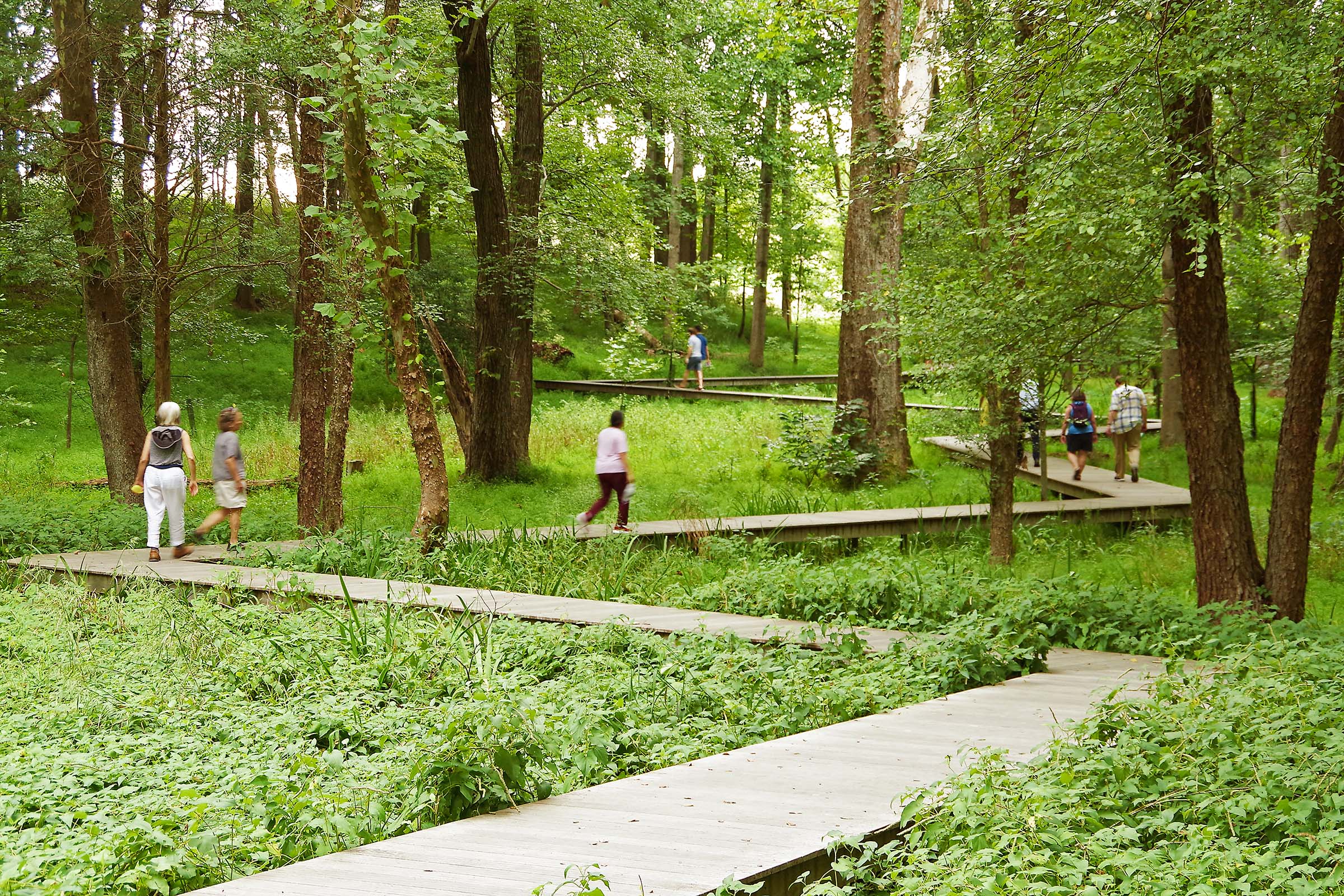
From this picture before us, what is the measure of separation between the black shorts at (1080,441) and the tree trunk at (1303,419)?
9087mm

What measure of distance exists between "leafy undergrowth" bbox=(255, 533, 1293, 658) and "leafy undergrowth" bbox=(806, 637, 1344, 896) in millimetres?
1402

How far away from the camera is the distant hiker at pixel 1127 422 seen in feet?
53.5

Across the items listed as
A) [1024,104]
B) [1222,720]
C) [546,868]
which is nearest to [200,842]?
[546,868]

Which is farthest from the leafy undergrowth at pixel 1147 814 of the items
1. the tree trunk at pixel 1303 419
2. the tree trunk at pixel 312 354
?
the tree trunk at pixel 312 354

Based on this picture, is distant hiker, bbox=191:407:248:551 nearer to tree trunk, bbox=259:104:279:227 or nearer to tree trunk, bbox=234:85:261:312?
tree trunk, bbox=234:85:261:312

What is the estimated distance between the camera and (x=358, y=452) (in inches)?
783

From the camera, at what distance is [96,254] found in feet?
44.3

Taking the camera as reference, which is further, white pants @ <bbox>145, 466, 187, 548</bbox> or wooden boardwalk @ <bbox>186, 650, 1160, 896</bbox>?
white pants @ <bbox>145, 466, 187, 548</bbox>

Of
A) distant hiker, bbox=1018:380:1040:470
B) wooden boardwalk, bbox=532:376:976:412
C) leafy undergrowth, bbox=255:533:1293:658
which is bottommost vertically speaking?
leafy undergrowth, bbox=255:533:1293:658

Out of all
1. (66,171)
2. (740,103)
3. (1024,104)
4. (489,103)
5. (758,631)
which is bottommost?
(758,631)

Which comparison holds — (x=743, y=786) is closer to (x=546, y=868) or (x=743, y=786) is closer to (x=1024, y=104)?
(x=546, y=868)

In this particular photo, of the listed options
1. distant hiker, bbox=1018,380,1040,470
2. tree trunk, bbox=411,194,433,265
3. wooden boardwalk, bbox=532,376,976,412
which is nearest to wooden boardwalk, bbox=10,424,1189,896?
distant hiker, bbox=1018,380,1040,470

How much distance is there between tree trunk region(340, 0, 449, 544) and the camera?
978 cm

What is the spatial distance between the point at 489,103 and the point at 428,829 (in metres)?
13.8
